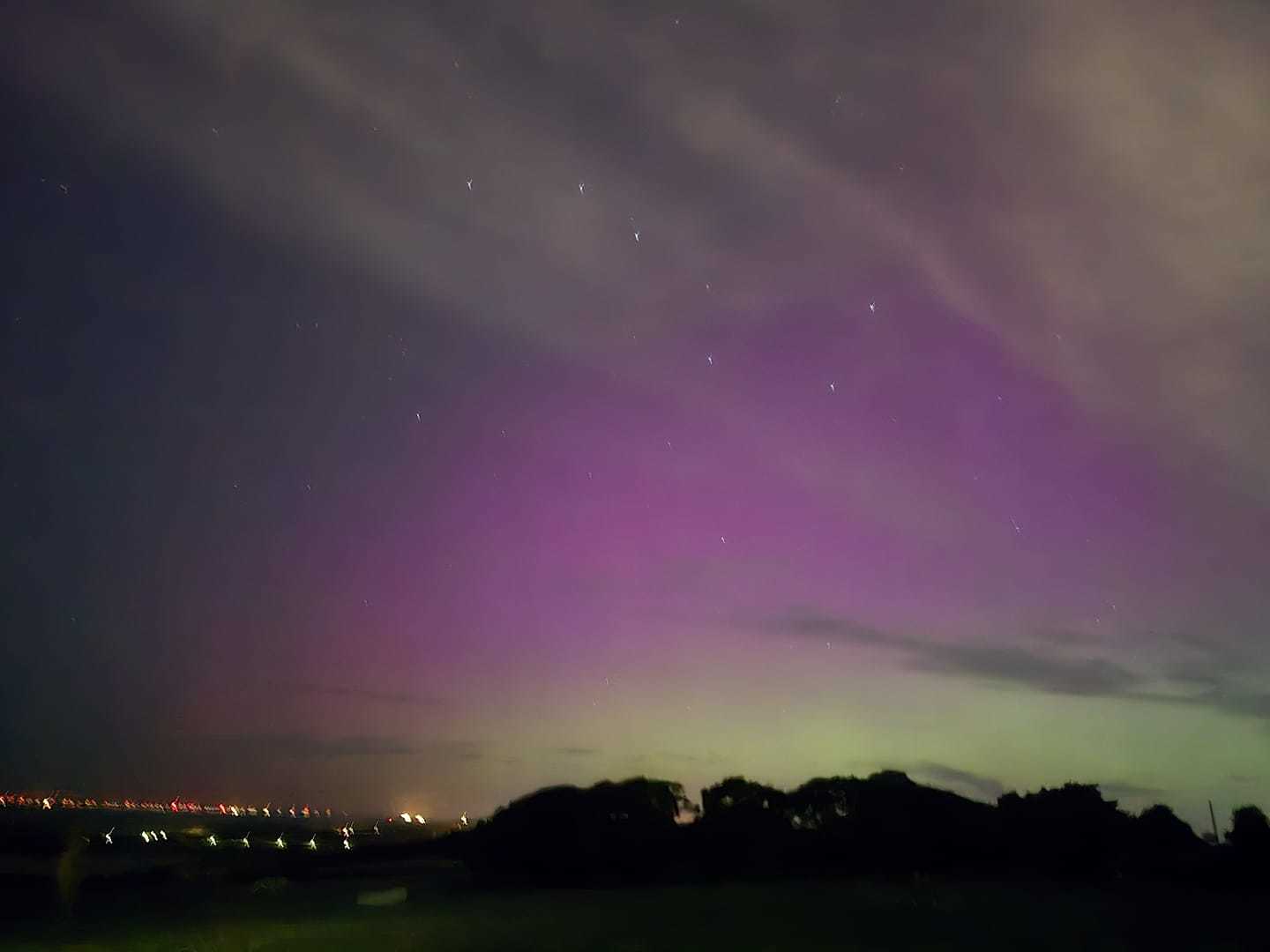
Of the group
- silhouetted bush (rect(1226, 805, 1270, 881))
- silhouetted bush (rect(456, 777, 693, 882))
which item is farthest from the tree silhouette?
silhouetted bush (rect(456, 777, 693, 882))

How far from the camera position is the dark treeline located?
30.6 meters

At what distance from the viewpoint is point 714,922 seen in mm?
19688

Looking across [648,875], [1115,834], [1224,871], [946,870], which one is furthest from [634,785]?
[1224,871]

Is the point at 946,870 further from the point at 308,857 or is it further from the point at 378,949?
the point at 308,857

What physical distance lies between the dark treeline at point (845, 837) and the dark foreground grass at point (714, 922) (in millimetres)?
5325

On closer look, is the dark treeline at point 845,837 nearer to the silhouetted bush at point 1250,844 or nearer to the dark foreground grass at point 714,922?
the silhouetted bush at point 1250,844

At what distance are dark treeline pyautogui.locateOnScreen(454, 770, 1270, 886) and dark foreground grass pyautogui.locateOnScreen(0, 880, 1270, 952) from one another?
17.5 ft

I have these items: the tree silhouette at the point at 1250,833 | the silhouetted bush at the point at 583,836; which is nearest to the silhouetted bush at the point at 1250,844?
the tree silhouette at the point at 1250,833

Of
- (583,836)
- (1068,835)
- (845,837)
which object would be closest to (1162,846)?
(1068,835)

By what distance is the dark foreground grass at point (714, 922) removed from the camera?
17938 millimetres

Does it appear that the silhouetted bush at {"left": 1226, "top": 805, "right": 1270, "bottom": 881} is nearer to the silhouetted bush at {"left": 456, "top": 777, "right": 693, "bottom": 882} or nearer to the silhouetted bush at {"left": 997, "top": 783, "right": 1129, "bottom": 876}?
the silhouetted bush at {"left": 997, "top": 783, "right": 1129, "bottom": 876}

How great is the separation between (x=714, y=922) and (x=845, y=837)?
1289 cm

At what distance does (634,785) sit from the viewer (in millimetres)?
33750

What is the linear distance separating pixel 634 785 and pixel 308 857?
1278 cm
